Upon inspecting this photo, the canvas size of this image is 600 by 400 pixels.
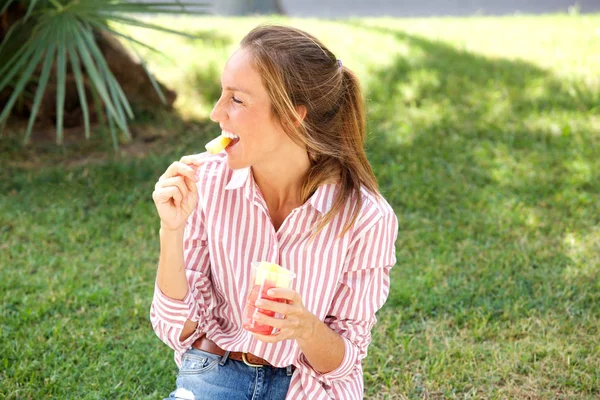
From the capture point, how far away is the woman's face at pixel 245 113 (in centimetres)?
204

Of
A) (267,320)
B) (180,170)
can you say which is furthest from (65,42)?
(267,320)

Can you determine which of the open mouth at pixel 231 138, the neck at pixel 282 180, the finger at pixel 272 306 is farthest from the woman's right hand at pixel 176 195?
the finger at pixel 272 306

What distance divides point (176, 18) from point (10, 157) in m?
2.84

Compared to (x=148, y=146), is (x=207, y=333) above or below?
above

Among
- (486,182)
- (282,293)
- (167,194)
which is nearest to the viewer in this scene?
(282,293)

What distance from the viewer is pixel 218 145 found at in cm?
207

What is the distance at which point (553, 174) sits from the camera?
4793mm

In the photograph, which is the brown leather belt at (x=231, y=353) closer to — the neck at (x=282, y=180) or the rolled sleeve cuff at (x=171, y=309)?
the rolled sleeve cuff at (x=171, y=309)

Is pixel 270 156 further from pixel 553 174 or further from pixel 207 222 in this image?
pixel 553 174

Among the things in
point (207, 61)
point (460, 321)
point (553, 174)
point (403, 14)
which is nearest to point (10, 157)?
point (207, 61)

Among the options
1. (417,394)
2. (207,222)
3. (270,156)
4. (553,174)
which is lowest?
(417,394)

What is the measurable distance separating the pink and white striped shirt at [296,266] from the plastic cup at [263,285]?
1.24 ft

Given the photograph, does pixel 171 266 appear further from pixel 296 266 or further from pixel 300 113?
pixel 300 113

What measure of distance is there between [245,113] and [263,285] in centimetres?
54
